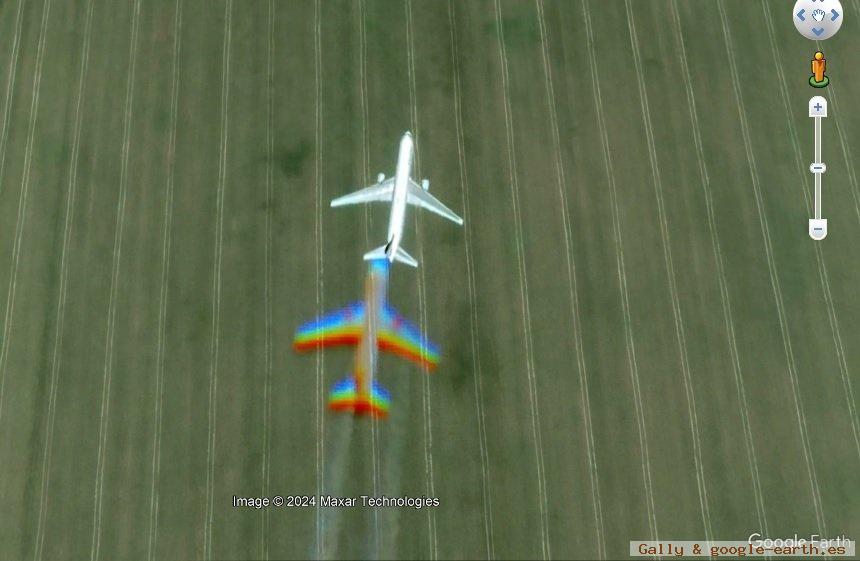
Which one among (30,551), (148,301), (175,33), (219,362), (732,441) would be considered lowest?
(30,551)

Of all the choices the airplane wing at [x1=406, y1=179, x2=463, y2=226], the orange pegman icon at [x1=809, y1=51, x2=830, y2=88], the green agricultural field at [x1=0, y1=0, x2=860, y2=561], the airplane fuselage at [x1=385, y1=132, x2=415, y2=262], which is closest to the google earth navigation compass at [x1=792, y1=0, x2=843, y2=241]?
the orange pegman icon at [x1=809, y1=51, x2=830, y2=88]

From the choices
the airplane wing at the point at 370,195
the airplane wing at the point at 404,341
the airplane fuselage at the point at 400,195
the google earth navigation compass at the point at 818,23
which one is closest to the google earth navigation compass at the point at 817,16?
the google earth navigation compass at the point at 818,23

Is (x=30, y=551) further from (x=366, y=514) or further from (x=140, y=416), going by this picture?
(x=366, y=514)

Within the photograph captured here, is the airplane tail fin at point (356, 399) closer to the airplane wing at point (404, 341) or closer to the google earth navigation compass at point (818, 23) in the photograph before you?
the airplane wing at point (404, 341)

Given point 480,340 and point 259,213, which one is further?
point 259,213

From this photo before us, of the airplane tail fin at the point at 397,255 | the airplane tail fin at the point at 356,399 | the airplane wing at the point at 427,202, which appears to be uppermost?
the airplane wing at the point at 427,202

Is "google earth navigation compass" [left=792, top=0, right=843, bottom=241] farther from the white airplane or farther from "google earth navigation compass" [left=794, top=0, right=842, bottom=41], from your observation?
the white airplane

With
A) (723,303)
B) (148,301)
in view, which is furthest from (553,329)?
(148,301)
